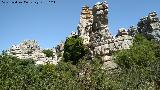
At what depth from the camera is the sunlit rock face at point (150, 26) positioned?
6675 centimetres

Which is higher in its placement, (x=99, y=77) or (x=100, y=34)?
(x=100, y=34)

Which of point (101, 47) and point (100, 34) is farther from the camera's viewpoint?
point (100, 34)

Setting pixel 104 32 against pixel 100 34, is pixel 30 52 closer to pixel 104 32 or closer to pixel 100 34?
pixel 100 34

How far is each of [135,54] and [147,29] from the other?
13846 mm

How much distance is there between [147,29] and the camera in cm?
6931

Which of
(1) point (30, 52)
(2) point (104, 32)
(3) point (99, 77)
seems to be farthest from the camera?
(1) point (30, 52)

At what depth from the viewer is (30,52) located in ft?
272

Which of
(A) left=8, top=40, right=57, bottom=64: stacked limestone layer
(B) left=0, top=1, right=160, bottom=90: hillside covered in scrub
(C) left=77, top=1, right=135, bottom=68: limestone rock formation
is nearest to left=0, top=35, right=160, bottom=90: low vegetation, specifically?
(B) left=0, top=1, right=160, bottom=90: hillside covered in scrub

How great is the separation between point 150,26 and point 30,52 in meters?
30.3

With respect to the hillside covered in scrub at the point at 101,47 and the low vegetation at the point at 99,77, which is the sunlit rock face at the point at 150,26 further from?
the low vegetation at the point at 99,77

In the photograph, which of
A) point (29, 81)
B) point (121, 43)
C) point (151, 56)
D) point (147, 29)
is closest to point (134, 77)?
point (29, 81)

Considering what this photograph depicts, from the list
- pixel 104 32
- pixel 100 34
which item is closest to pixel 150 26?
pixel 104 32

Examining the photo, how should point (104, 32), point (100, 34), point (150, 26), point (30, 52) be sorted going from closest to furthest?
point (104, 32) < point (100, 34) < point (150, 26) < point (30, 52)

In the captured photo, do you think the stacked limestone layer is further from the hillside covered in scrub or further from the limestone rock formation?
the limestone rock formation
